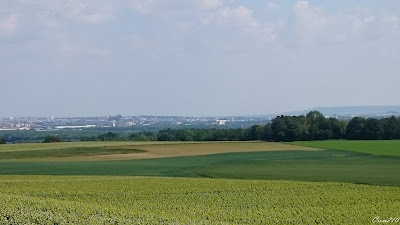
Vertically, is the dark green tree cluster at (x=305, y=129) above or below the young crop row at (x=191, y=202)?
above

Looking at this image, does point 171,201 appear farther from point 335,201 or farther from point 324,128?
point 324,128

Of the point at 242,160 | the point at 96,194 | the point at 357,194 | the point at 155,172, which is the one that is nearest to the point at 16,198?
the point at 96,194

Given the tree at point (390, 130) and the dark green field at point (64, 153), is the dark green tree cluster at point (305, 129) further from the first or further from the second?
the dark green field at point (64, 153)

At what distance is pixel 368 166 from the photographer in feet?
175

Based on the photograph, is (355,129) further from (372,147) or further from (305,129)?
(372,147)

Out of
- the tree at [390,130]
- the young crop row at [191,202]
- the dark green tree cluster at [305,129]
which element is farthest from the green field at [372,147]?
the young crop row at [191,202]

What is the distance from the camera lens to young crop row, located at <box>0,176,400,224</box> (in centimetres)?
2095

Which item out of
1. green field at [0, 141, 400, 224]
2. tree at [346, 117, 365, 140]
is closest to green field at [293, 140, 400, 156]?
green field at [0, 141, 400, 224]

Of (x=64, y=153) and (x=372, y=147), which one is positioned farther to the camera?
(x=372, y=147)

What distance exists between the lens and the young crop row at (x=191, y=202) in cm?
2095

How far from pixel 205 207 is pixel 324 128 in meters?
96.7

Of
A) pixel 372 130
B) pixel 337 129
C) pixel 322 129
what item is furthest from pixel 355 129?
pixel 322 129

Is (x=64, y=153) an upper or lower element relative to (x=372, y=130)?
lower

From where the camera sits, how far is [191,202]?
28375 millimetres
